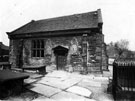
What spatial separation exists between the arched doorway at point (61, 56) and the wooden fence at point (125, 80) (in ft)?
26.6

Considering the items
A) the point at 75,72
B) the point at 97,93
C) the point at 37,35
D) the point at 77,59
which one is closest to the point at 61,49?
the point at 77,59

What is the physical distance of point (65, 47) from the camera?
1295cm

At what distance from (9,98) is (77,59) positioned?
8424 millimetres

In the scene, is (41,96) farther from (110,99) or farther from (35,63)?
(35,63)

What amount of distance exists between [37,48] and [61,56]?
151 inches

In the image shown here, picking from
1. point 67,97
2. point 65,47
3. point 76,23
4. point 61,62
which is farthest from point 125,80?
point 76,23

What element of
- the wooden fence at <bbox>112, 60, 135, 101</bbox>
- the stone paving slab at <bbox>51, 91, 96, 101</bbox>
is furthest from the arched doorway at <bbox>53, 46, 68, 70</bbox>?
the wooden fence at <bbox>112, 60, 135, 101</bbox>

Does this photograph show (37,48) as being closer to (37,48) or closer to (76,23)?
(37,48)

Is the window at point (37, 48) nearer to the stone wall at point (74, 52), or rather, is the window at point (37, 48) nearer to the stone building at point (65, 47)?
the stone building at point (65, 47)

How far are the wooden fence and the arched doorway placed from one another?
811 centimetres

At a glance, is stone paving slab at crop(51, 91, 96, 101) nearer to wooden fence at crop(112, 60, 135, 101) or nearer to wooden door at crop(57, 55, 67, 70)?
wooden fence at crop(112, 60, 135, 101)

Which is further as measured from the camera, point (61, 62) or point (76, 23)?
point (76, 23)

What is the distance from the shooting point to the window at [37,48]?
1434 centimetres

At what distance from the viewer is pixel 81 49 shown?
1219cm
